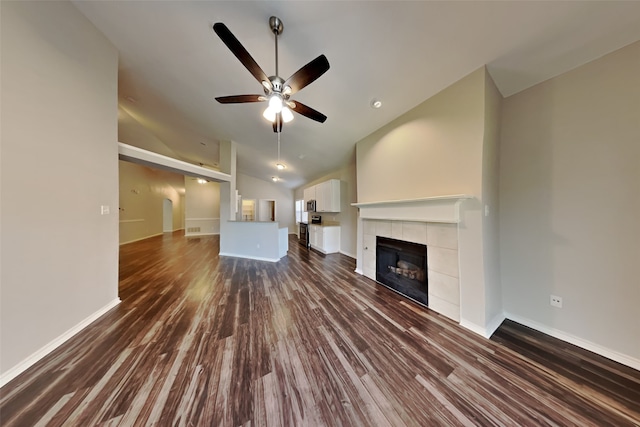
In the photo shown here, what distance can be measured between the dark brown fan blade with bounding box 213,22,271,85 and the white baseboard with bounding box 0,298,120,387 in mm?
3003

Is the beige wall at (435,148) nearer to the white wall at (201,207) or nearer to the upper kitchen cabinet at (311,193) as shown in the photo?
the upper kitchen cabinet at (311,193)

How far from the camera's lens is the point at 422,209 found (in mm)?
2434

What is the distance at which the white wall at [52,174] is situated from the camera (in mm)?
1403

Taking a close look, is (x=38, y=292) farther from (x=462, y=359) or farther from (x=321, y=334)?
(x=462, y=359)

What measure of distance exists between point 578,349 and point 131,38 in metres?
6.07

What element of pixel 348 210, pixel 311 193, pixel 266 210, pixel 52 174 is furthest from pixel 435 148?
pixel 266 210

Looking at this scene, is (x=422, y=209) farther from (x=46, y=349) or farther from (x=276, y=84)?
(x=46, y=349)

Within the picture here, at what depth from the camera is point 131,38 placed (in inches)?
89.4

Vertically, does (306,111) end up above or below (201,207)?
above

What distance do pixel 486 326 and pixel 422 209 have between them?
1.42 m

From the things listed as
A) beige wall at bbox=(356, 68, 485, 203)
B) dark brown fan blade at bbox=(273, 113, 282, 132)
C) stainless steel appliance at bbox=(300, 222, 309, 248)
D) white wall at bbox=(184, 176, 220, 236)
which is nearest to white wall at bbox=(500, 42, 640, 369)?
beige wall at bbox=(356, 68, 485, 203)

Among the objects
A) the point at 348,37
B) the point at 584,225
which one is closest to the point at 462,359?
the point at 584,225

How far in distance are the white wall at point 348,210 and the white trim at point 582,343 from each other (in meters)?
3.15

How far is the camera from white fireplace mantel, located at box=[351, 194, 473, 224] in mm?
2080
